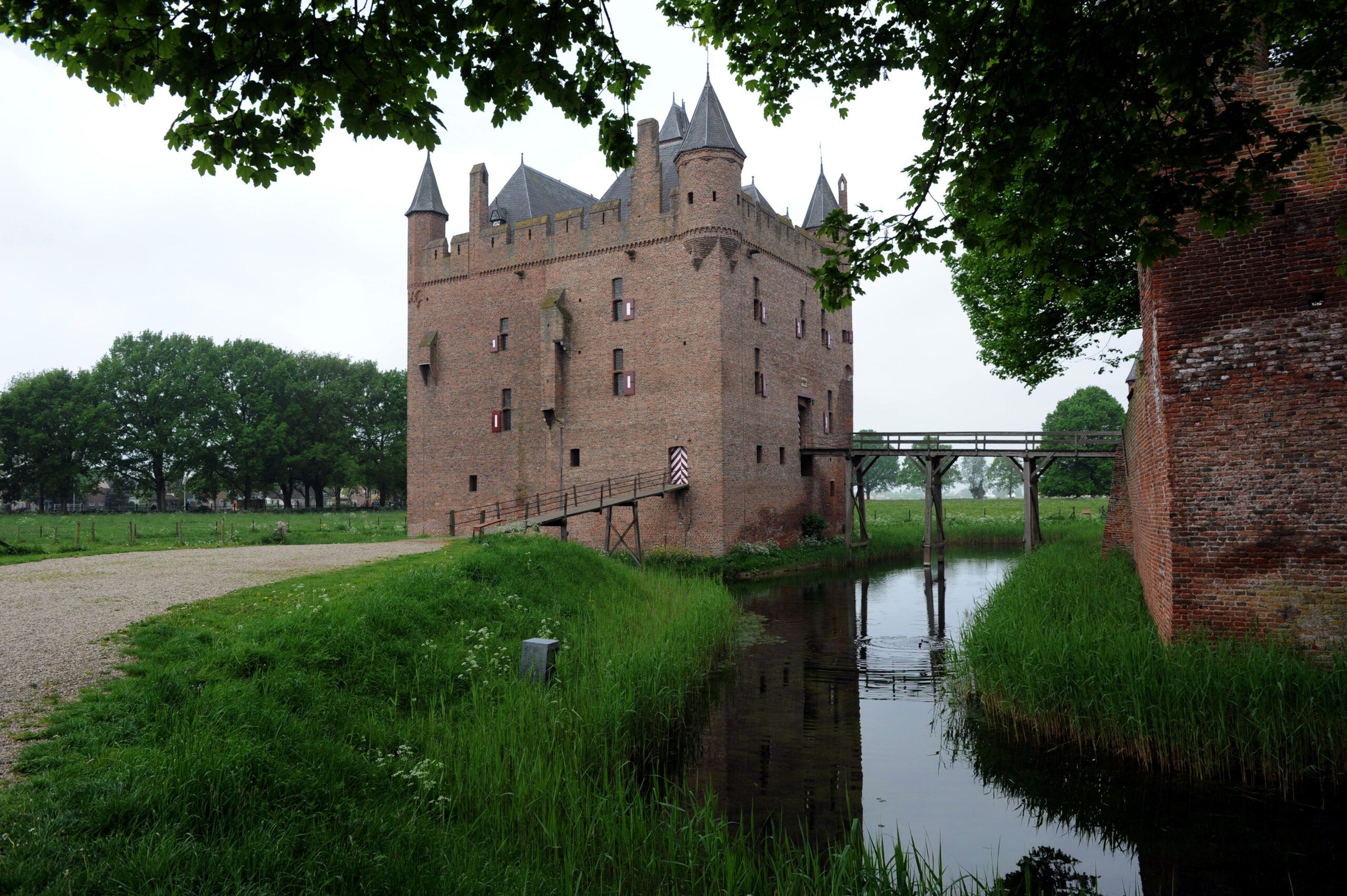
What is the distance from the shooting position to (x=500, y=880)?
14.1 feet

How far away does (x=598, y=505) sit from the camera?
21.5m

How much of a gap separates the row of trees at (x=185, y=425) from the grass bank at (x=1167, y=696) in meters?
46.2

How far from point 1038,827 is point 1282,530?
3788 millimetres

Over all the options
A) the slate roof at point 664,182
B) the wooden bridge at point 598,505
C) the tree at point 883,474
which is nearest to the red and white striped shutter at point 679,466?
the wooden bridge at point 598,505

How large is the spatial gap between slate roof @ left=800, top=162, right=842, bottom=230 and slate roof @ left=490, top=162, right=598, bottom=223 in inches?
333

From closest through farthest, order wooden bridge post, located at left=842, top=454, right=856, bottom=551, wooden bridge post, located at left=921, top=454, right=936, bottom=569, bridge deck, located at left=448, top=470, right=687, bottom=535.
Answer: bridge deck, located at left=448, top=470, right=687, bottom=535
wooden bridge post, located at left=921, top=454, right=936, bottom=569
wooden bridge post, located at left=842, top=454, right=856, bottom=551

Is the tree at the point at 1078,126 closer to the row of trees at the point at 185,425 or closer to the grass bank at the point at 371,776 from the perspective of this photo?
the grass bank at the point at 371,776

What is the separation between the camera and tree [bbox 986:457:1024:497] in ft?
362

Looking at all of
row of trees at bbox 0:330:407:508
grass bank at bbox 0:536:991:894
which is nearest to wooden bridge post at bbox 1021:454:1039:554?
grass bank at bbox 0:536:991:894

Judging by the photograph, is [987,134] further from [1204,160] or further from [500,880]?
[500,880]

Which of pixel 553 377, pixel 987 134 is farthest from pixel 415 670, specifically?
pixel 553 377

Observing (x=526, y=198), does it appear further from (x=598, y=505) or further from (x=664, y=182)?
(x=598, y=505)

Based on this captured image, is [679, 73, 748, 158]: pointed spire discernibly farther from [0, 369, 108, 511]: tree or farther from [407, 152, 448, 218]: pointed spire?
[0, 369, 108, 511]: tree

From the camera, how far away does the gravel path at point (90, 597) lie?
5895 millimetres
